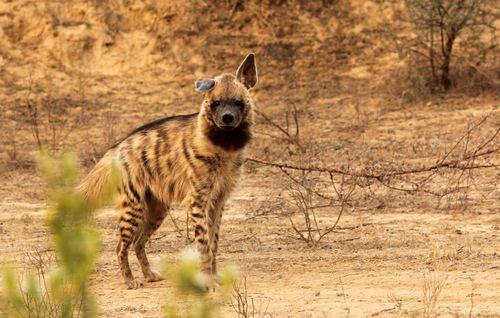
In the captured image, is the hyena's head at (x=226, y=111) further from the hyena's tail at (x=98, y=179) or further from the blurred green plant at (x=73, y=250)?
the blurred green plant at (x=73, y=250)

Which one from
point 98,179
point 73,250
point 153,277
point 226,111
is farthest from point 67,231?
point 153,277

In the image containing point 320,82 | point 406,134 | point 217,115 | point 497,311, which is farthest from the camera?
point 320,82

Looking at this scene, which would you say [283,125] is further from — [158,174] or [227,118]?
[227,118]

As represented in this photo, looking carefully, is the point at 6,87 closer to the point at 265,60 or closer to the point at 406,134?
the point at 265,60

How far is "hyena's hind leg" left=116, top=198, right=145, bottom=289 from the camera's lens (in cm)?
786

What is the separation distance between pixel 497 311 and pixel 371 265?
1.57 meters

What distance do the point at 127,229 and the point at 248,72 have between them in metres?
1.43

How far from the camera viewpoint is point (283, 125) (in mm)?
14648

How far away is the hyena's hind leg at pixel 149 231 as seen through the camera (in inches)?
317

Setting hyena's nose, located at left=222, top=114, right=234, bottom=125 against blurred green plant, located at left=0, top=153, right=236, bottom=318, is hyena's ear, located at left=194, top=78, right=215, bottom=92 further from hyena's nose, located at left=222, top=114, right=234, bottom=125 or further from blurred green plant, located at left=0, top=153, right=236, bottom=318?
blurred green plant, located at left=0, top=153, right=236, bottom=318

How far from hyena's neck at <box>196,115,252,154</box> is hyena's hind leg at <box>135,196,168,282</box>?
730 millimetres

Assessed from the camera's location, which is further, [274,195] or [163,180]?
[274,195]

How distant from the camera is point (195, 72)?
16656 mm

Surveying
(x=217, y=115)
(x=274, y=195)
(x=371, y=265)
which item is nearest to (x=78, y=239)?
(x=217, y=115)
